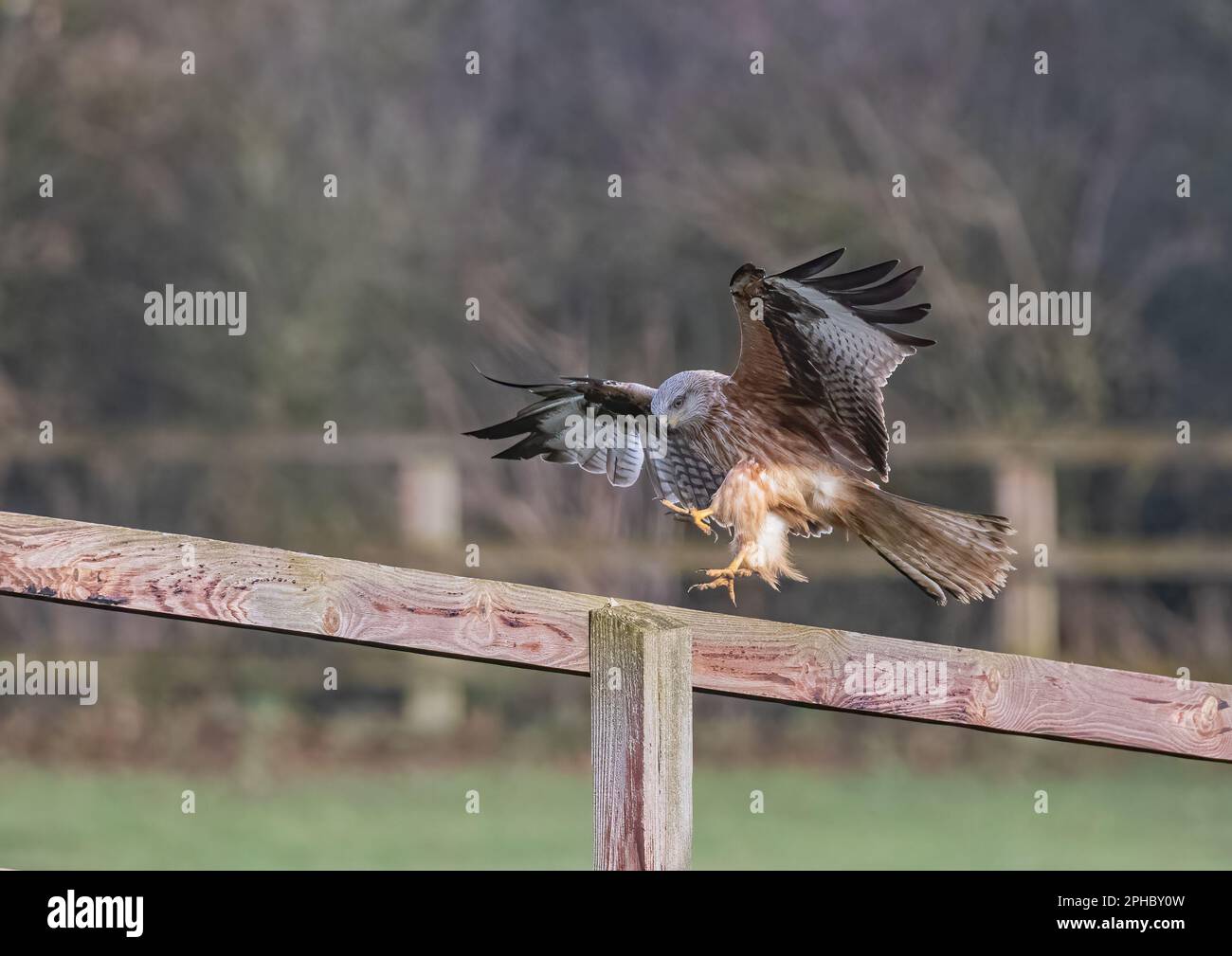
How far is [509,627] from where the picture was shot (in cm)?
260

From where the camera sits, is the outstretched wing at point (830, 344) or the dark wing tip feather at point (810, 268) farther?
the outstretched wing at point (830, 344)

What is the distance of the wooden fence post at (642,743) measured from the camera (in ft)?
7.73

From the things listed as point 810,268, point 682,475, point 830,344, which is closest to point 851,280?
point 810,268

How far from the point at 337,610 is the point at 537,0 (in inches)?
442

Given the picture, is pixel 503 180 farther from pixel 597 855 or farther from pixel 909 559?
pixel 597 855

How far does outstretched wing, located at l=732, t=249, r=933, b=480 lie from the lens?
399 centimetres

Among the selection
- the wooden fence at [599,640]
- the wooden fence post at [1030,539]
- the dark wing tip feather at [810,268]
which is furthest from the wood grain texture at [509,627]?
the wooden fence post at [1030,539]

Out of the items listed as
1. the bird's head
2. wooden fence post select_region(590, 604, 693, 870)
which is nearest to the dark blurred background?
the bird's head

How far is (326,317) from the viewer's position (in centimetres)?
1139

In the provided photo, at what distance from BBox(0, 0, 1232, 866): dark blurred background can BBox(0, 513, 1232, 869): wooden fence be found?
242 inches

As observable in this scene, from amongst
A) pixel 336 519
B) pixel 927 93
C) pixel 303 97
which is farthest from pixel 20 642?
pixel 927 93

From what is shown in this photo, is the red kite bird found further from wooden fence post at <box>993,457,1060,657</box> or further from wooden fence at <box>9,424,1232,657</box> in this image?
wooden fence post at <box>993,457,1060,657</box>

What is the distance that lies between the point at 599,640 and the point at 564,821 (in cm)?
546

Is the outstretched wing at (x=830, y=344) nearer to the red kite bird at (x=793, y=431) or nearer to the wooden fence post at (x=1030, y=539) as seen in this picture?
the red kite bird at (x=793, y=431)
